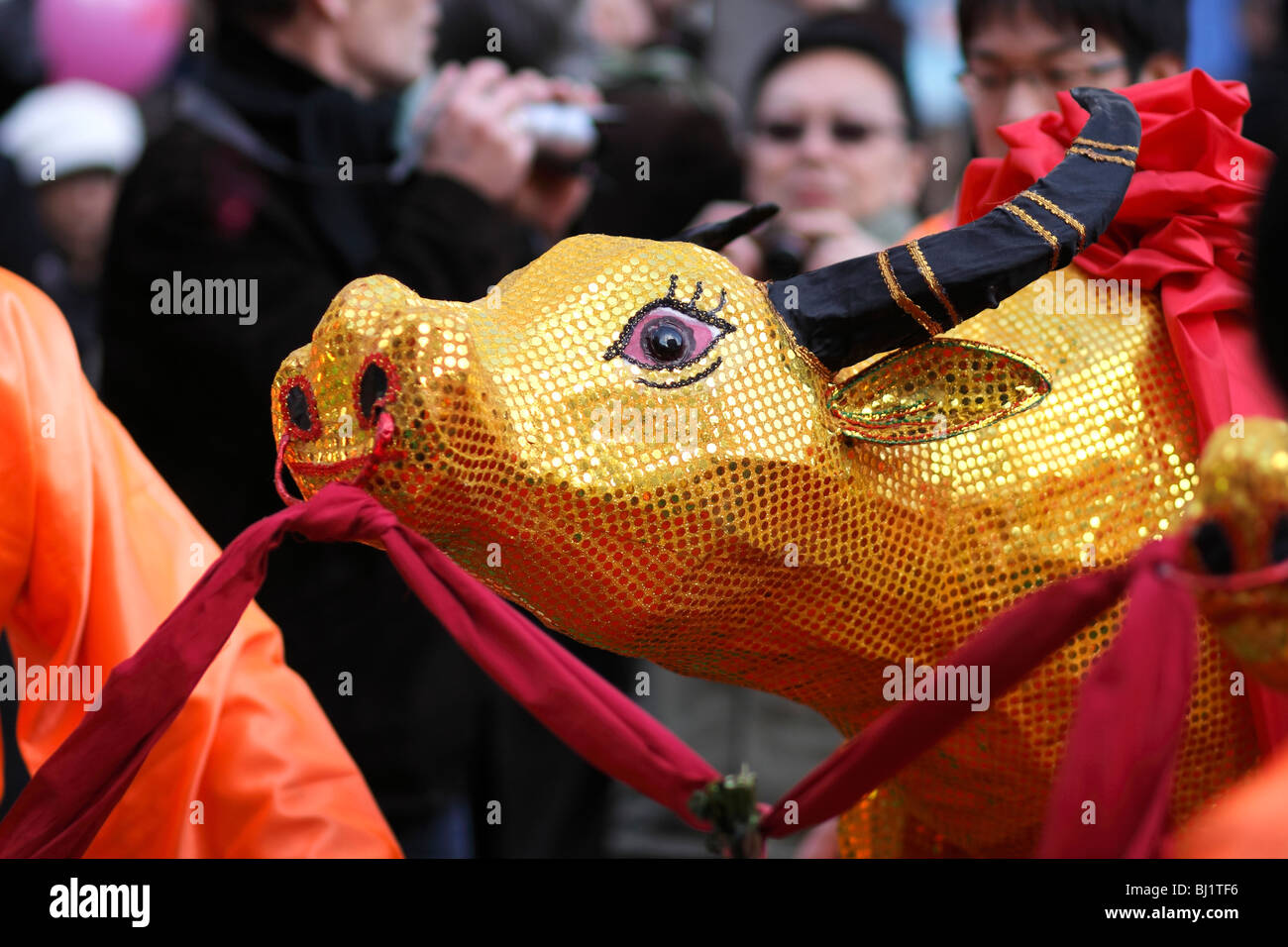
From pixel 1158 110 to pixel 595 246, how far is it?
619mm

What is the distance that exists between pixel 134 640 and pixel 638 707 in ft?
2.06

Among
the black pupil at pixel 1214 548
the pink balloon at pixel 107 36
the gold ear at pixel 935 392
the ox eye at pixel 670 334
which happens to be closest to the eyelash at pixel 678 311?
the ox eye at pixel 670 334

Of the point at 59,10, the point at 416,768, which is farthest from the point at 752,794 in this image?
the point at 59,10

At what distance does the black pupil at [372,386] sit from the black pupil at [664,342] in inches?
9.2

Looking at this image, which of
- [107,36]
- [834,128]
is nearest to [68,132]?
[107,36]

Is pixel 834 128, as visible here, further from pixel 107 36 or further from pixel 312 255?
pixel 107 36

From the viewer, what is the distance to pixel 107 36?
337cm

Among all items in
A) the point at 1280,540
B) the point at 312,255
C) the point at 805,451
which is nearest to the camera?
the point at 1280,540

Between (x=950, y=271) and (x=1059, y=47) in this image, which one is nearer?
(x=950, y=271)

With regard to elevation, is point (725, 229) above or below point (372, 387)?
above

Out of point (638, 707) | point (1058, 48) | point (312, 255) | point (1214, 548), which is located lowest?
point (638, 707)

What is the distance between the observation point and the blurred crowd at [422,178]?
2271mm

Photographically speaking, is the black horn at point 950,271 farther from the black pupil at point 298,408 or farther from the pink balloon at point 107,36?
the pink balloon at point 107,36
